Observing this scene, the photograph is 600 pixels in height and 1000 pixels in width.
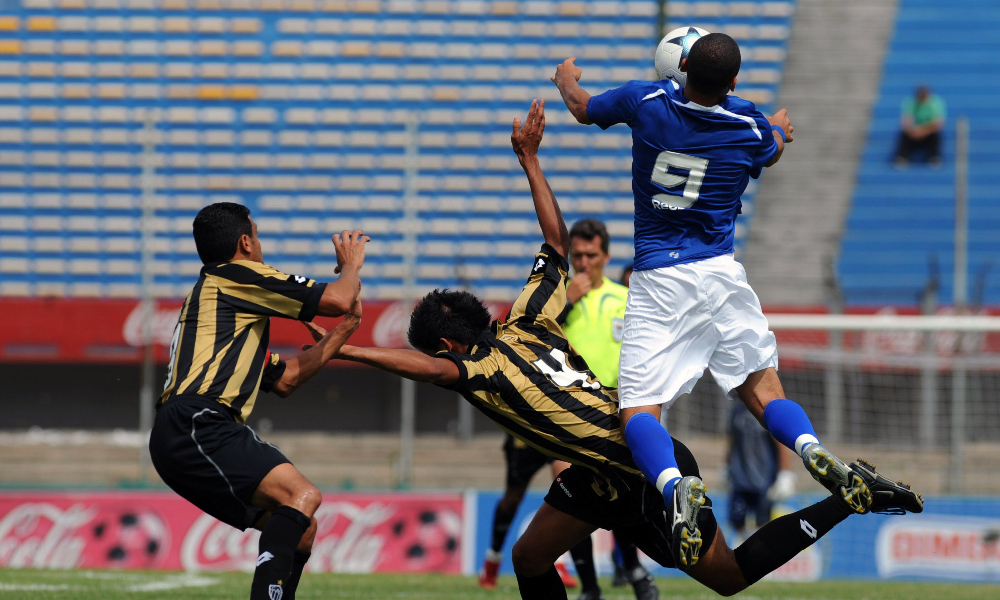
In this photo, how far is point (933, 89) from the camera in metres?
18.0

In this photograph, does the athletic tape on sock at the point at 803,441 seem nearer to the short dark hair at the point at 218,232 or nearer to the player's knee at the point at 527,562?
the player's knee at the point at 527,562

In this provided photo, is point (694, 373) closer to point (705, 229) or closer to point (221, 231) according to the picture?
point (705, 229)

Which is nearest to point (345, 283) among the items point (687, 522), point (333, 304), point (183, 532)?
point (333, 304)

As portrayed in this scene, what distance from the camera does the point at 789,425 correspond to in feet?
15.5

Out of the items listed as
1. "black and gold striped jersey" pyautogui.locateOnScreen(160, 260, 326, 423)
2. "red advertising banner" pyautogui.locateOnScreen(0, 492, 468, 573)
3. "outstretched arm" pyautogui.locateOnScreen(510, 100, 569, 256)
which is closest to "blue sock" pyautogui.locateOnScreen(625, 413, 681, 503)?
"outstretched arm" pyautogui.locateOnScreen(510, 100, 569, 256)

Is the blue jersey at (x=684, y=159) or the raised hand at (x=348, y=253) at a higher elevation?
the blue jersey at (x=684, y=159)

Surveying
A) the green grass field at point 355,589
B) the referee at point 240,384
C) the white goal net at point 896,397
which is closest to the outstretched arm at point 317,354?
the referee at point 240,384

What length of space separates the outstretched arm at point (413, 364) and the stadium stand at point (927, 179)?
33.3 ft

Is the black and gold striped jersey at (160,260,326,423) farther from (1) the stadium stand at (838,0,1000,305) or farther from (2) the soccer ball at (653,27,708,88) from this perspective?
(1) the stadium stand at (838,0,1000,305)

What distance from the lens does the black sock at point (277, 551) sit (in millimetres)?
4324

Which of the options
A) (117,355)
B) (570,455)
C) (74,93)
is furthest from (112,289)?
(570,455)

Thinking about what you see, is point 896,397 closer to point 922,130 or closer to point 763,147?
point 922,130

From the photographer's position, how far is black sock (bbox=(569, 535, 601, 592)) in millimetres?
6594

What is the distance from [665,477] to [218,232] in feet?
7.68
